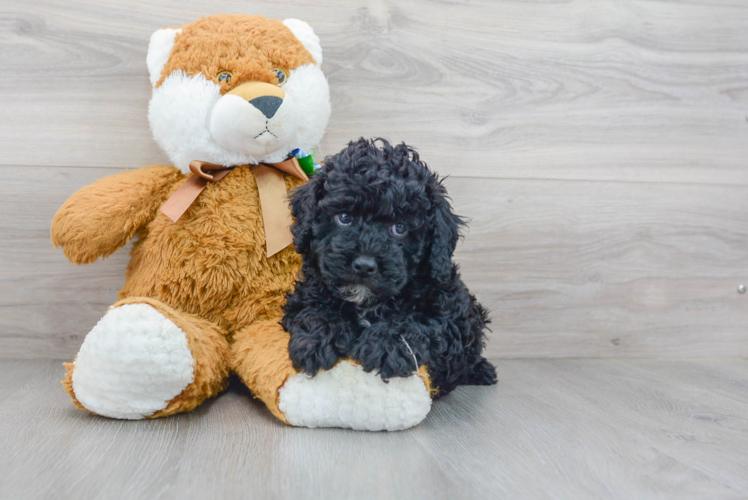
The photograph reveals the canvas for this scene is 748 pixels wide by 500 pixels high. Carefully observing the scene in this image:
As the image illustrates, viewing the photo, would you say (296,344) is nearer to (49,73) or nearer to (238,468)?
(238,468)

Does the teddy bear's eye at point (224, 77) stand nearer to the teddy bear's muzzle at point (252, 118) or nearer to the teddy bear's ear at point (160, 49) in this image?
the teddy bear's muzzle at point (252, 118)

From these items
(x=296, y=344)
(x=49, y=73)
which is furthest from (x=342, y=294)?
(x=49, y=73)

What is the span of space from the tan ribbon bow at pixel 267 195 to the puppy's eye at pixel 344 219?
23 cm

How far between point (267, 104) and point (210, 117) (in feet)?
0.41

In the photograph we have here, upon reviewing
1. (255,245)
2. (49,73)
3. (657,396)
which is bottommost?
(657,396)

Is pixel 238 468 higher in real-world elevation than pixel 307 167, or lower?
lower

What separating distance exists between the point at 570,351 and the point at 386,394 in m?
0.85

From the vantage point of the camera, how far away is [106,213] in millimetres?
1137

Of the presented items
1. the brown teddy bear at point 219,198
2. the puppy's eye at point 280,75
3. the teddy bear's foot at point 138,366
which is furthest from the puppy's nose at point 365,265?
the puppy's eye at point 280,75

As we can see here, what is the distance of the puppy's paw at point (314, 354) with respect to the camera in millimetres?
956

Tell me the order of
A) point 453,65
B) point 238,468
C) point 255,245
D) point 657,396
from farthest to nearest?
point 453,65, point 657,396, point 255,245, point 238,468

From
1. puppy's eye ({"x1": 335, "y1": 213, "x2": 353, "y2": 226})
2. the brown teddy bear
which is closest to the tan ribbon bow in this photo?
the brown teddy bear

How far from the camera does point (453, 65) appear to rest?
1484 millimetres

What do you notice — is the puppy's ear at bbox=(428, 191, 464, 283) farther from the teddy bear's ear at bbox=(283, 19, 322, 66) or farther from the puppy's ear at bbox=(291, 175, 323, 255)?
the teddy bear's ear at bbox=(283, 19, 322, 66)
